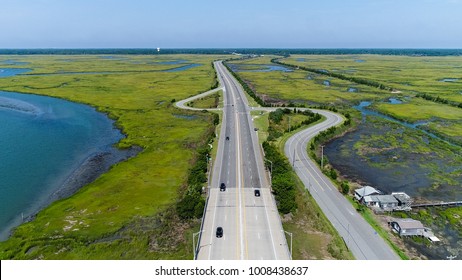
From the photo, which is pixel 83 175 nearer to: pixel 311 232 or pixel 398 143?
pixel 311 232

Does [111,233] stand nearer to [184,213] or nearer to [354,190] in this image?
[184,213]

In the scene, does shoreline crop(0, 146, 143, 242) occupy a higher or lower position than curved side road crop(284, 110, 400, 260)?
lower

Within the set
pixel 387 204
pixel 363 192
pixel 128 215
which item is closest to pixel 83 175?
pixel 128 215

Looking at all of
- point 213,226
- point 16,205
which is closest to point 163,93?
point 16,205

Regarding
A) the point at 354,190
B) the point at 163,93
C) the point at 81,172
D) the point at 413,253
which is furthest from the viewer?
the point at 163,93

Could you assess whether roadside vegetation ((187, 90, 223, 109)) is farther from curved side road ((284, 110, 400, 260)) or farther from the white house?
the white house

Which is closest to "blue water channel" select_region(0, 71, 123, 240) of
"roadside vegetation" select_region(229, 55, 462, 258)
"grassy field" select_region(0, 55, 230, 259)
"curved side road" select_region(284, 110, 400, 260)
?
"grassy field" select_region(0, 55, 230, 259)

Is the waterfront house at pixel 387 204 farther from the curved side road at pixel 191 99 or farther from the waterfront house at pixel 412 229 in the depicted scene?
the curved side road at pixel 191 99
